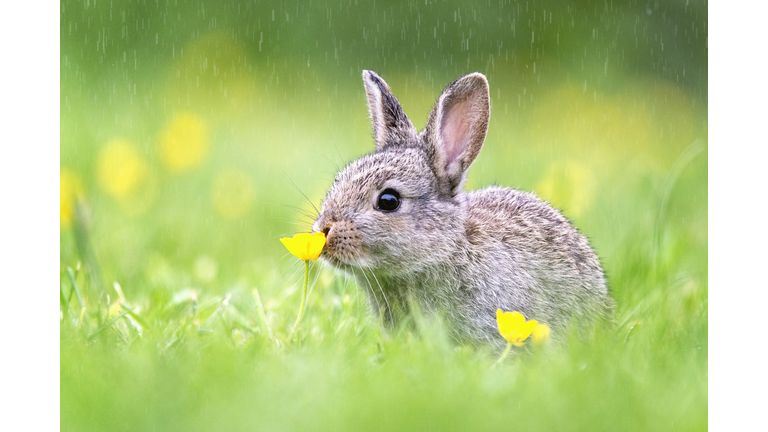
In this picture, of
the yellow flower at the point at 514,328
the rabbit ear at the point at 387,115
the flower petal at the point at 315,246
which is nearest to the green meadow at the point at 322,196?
the yellow flower at the point at 514,328

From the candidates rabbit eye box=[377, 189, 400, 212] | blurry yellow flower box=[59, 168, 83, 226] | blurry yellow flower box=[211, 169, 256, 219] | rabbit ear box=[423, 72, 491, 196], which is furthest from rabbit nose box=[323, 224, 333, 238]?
blurry yellow flower box=[211, 169, 256, 219]

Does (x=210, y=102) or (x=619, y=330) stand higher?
(x=210, y=102)

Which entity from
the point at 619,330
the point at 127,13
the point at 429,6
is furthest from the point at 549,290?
the point at 127,13

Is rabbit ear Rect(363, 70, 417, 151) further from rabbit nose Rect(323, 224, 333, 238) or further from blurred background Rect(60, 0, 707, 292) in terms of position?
rabbit nose Rect(323, 224, 333, 238)

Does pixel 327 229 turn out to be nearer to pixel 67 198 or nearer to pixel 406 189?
pixel 406 189

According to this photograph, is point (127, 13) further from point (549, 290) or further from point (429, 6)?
point (549, 290)
